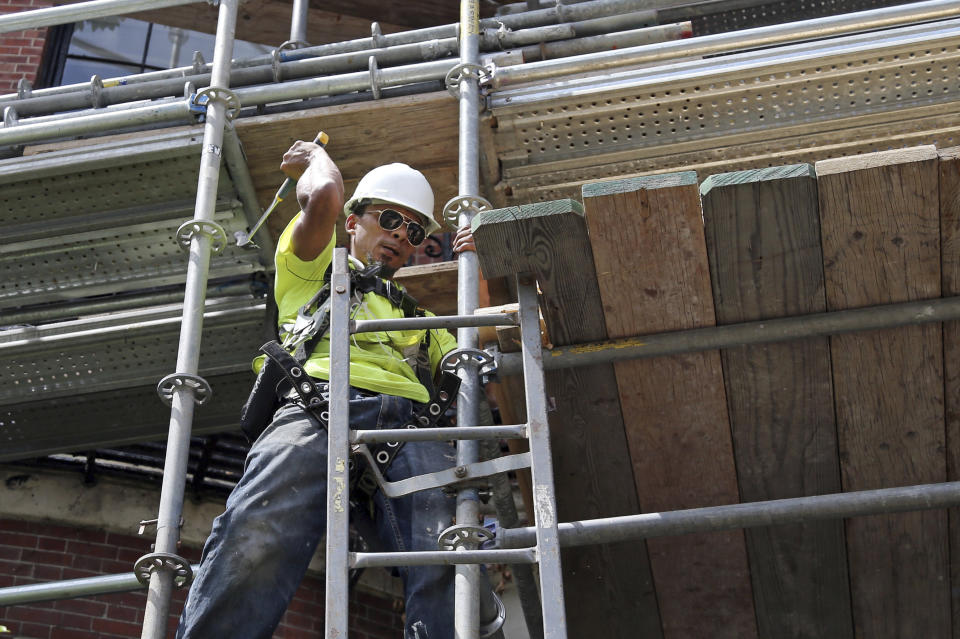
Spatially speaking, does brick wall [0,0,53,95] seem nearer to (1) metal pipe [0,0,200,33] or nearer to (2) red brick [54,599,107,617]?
(1) metal pipe [0,0,200,33]

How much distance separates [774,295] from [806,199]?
0.40 m

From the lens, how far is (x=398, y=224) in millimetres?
5633

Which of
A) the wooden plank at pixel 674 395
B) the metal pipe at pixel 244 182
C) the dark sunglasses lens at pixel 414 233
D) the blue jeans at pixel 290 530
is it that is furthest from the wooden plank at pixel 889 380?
the metal pipe at pixel 244 182

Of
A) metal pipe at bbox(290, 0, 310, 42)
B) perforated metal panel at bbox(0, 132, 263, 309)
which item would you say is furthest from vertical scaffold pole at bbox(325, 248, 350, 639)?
metal pipe at bbox(290, 0, 310, 42)

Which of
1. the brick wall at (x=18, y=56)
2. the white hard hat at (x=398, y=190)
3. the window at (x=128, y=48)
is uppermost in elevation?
the window at (x=128, y=48)

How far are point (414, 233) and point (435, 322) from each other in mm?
1372

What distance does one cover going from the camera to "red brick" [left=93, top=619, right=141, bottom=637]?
7.81 m

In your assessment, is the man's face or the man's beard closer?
the man's beard

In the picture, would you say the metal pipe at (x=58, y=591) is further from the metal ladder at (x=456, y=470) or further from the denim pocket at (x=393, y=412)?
the metal ladder at (x=456, y=470)

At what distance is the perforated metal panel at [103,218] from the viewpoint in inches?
246

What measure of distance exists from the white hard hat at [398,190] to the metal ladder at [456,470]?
4.00 feet

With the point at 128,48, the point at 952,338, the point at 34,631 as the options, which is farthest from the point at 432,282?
the point at 128,48

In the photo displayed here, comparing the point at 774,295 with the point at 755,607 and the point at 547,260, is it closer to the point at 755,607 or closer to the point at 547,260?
the point at 547,260

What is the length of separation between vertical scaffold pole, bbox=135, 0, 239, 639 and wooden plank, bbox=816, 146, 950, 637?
246 centimetres
